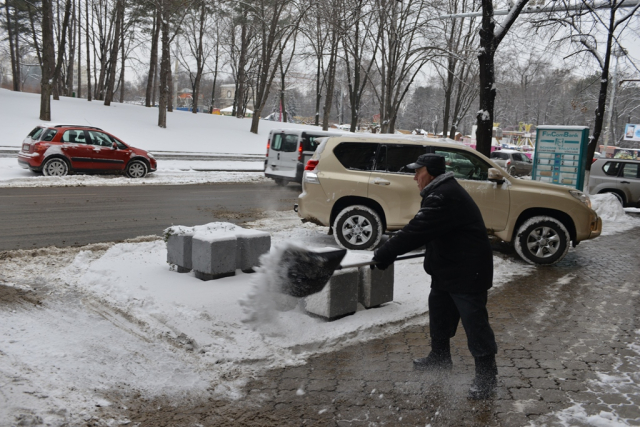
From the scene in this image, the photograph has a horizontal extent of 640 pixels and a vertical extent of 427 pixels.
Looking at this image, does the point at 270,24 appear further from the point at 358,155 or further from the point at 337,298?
the point at 337,298

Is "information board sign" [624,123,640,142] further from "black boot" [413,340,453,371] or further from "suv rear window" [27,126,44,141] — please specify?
"black boot" [413,340,453,371]

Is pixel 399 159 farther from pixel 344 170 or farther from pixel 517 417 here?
pixel 517 417

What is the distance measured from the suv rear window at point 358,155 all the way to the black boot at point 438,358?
5052mm

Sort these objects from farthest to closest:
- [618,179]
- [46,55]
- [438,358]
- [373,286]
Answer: [46,55]
[618,179]
[373,286]
[438,358]

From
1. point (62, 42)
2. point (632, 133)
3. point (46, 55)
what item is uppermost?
point (62, 42)

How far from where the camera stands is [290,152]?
62.8ft

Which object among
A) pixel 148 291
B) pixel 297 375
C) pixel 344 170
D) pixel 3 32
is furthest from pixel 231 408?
pixel 3 32

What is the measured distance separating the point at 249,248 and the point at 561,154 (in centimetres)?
1223

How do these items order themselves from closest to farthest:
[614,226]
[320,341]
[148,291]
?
[320,341] < [148,291] < [614,226]

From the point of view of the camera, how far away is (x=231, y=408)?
3930 mm

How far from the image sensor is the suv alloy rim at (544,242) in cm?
889

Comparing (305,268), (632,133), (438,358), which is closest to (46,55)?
(305,268)

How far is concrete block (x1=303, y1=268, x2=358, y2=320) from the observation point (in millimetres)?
5555

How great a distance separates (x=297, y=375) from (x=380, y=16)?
1146 inches
